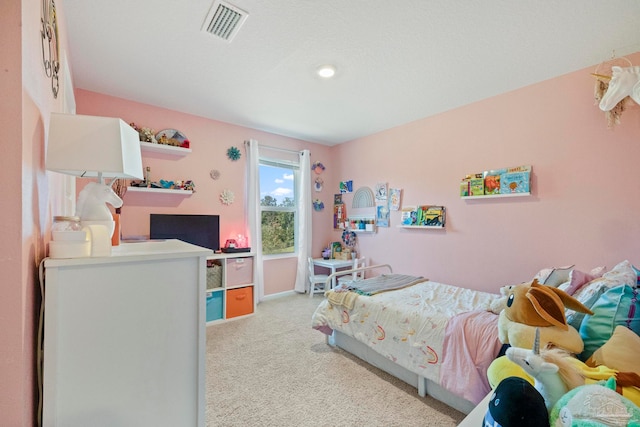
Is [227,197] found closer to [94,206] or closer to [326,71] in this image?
[326,71]

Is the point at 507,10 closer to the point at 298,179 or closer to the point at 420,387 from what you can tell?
the point at 420,387

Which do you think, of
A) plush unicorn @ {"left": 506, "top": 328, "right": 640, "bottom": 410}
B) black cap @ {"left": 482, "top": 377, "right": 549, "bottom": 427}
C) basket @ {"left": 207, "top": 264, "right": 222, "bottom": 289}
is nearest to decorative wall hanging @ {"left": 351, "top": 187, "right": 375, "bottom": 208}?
basket @ {"left": 207, "top": 264, "right": 222, "bottom": 289}

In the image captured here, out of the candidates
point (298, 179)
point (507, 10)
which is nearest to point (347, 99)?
point (507, 10)

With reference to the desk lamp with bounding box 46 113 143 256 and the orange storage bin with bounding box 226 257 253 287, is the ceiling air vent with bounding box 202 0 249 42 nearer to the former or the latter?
the desk lamp with bounding box 46 113 143 256

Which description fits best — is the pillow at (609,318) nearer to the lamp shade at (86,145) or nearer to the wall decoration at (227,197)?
the lamp shade at (86,145)

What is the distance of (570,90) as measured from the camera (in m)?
2.29

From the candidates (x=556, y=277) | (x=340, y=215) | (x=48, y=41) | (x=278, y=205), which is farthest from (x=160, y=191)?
(x=556, y=277)

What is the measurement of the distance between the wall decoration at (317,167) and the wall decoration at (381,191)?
111 cm

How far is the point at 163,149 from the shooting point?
3.03m

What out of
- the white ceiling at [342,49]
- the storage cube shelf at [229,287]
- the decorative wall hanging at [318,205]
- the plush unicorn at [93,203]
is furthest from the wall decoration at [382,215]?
the plush unicorn at [93,203]

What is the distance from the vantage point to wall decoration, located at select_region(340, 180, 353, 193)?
14.3ft

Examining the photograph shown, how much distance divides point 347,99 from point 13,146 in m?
2.68

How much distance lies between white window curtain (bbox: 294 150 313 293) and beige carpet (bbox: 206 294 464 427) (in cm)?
144

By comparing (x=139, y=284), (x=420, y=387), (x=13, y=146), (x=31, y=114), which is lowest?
(x=420, y=387)
